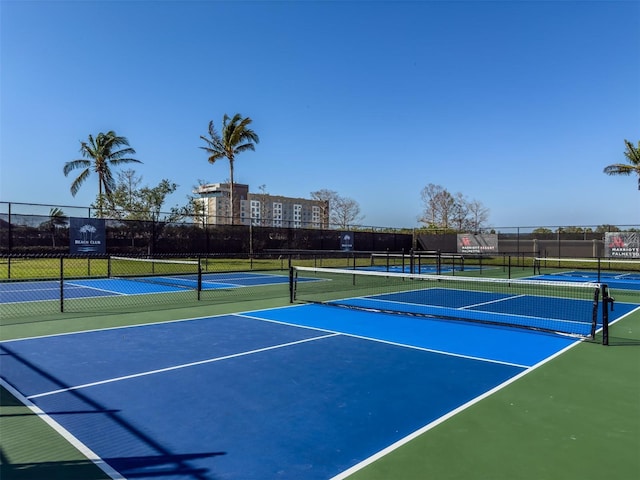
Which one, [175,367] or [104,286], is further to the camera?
[104,286]

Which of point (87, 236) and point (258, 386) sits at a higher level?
point (87, 236)

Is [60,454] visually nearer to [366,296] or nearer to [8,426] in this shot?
[8,426]

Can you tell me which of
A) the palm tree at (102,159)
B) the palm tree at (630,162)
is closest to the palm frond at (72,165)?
→ the palm tree at (102,159)

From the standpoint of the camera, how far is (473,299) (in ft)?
43.3

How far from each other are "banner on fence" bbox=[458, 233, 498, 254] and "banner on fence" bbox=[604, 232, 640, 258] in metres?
7.35

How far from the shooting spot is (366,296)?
44.4ft

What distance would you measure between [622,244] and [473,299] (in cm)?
2020

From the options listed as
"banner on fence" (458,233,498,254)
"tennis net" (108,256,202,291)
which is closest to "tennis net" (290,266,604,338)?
"tennis net" (108,256,202,291)

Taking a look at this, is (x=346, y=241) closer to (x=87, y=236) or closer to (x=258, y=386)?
(x=87, y=236)

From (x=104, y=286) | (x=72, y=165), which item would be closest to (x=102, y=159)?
(x=72, y=165)

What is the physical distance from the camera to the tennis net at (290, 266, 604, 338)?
912 centimetres

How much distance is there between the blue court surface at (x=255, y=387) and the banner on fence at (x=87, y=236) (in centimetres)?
1369

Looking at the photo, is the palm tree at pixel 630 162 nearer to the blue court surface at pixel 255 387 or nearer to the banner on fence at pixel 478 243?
the banner on fence at pixel 478 243

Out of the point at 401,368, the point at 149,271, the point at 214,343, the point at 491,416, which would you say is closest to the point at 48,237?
the point at 149,271
